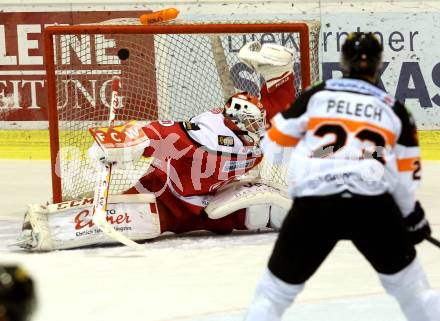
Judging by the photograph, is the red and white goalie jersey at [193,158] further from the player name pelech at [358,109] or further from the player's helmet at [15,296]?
the player's helmet at [15,296]

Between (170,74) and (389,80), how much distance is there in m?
1.68

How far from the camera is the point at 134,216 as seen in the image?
15.7 feet

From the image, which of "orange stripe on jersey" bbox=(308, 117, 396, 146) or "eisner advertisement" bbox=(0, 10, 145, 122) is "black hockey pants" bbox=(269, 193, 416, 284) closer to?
"orange stripe on jersey" bbox=(308, 117, 396, 146)

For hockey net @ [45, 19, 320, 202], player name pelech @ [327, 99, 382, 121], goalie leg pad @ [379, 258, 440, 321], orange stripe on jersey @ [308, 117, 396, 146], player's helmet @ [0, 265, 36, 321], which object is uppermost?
player's helmet @ [0, 265, 36, 321]

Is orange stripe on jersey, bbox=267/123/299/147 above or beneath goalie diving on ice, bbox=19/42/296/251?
above

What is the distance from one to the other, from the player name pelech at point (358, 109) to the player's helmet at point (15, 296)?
1.33 m

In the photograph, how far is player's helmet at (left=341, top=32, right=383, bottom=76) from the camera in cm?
275

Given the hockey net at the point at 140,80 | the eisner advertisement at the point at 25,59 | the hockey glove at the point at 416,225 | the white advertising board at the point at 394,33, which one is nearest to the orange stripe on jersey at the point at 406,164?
the hockey glove at the point at 416,225

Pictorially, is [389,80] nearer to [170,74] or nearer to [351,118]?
[170,74]

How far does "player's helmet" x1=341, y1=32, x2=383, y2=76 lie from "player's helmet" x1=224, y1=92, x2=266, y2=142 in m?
2.00

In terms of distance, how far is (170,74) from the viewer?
6574 mm

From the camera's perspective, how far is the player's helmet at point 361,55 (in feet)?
9.02

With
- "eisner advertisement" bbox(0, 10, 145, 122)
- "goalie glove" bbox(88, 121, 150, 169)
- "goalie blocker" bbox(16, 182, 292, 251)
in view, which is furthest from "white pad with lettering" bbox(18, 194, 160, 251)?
"eisner advertisement" bbox(0, 10, 145, 122)

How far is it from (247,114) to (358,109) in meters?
2.12
